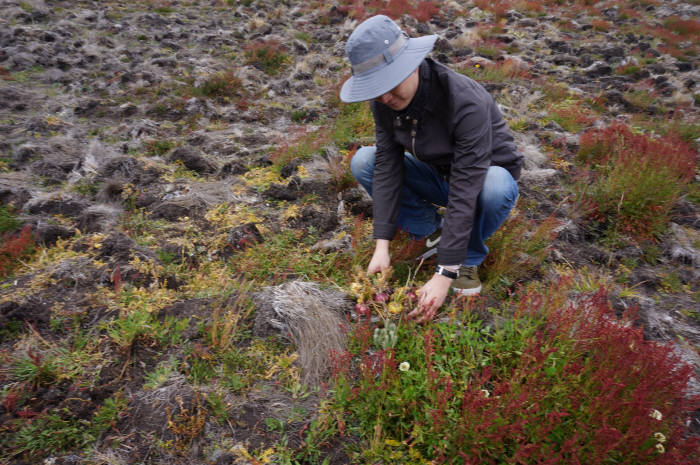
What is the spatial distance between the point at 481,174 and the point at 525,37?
36.5 feet

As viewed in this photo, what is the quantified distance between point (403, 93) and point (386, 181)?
770 mm

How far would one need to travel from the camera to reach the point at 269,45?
30.0ft

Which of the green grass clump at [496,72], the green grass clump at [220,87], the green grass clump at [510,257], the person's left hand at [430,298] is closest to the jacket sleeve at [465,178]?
the person's left hand at [430,298]

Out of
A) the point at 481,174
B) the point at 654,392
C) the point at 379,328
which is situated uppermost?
the point at 481,174

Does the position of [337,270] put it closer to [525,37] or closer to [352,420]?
[352,420]

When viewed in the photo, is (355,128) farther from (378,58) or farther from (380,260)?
(378,58)

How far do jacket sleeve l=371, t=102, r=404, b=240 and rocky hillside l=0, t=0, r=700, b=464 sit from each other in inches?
16.7

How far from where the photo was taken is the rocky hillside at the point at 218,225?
2.28 m

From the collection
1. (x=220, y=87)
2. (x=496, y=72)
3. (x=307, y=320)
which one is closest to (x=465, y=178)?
(x=307, y=320)

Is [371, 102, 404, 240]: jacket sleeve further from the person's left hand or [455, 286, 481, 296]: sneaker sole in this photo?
[455, 286, 481, 296]: sneaker sole

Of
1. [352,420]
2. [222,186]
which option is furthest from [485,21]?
[352,420]

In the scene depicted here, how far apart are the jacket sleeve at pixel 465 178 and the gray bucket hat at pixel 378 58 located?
0.48m

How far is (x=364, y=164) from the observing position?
131 inches

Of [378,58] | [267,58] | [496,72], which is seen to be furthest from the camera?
[267,58]
